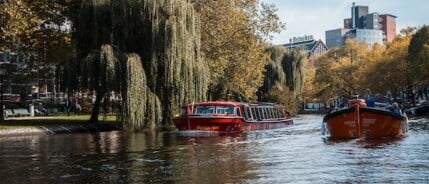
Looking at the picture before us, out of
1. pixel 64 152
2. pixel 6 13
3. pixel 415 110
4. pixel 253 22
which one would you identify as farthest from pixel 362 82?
pixel 64 152

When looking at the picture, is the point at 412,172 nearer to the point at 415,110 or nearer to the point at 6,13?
the point at 6,13

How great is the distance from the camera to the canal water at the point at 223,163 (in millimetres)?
16609

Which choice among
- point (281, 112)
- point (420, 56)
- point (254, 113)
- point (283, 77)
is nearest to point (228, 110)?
point (254, 113)

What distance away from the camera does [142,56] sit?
42625 mm

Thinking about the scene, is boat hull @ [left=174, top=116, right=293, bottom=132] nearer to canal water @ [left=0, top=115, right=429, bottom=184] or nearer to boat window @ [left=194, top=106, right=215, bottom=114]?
boat window @ [left=194, top=106, right=215, bottom=114]

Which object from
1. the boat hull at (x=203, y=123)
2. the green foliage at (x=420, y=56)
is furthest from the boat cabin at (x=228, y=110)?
the green foliage at (x=420, y=56)

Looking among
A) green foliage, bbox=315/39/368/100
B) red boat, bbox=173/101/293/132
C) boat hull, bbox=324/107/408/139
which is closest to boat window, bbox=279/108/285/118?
red boat, bbox=173/101/293/132

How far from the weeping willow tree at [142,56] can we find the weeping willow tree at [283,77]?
136ft

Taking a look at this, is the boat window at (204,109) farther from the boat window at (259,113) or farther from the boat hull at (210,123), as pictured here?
the boat window at (259,113)

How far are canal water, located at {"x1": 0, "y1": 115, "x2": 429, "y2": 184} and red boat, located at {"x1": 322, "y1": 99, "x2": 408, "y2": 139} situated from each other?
1.50 metres

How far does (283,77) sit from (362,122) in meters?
58.4

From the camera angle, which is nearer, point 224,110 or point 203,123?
point 203,123

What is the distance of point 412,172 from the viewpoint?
16.8 meters

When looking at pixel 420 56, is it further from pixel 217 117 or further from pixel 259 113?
pixel 217 117
